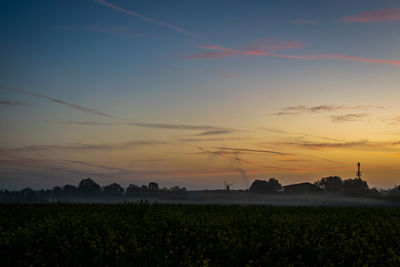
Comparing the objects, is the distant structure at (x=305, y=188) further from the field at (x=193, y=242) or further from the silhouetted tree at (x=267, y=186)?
the field at (x=193, y=242)

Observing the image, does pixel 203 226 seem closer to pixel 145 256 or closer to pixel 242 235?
pixel 242 235

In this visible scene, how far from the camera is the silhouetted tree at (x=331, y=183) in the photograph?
111350 mm

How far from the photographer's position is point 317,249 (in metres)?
14.7

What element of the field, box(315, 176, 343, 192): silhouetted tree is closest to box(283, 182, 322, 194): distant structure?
box(315, 176, 343, 192): silhouetted tree

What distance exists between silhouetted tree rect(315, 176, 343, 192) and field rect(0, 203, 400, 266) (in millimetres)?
94772

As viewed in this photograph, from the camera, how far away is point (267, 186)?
122 m

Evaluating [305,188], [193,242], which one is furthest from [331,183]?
[193,242]

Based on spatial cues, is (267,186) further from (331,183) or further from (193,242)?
(193,242)

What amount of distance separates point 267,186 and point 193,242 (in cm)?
10829

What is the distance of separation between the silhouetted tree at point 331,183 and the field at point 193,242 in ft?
311

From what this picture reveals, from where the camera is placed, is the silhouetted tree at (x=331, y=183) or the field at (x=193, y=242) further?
the silhouetted tree at (x=331, y=183)

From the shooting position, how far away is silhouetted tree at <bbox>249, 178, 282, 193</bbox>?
120875 millimetres

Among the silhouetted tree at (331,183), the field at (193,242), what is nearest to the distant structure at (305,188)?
the silhouetted tree at (331,183)

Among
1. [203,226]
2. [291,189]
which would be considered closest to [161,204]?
[203,226]
